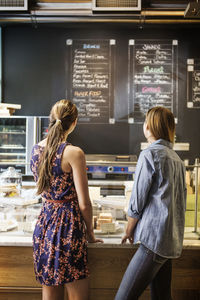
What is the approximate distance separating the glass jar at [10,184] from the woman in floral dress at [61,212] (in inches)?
28.1

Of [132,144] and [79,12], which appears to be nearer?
[79,12]

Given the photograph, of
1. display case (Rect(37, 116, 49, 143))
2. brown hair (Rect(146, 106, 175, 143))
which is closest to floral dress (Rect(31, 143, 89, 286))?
brown hair (Rect(146, 106, 175, 143))

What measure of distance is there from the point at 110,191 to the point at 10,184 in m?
1.08

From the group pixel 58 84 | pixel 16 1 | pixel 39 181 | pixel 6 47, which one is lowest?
pixel 39 181

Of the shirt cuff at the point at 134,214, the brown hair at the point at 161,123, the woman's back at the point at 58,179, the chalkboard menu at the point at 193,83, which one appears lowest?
the shirt cuff at the point at 134,214

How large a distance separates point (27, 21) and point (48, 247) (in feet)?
12.0

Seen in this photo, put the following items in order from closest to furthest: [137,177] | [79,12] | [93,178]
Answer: [137,177]
[79,12]
[93,178]

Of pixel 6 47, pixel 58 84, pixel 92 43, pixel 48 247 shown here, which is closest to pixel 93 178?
pixel 58 84

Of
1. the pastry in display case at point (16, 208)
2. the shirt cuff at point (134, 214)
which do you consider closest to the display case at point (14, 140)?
the pastry in display case at point (16, 208)

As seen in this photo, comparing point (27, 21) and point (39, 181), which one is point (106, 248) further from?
point (27, 21)

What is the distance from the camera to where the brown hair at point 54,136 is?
1.80 meters

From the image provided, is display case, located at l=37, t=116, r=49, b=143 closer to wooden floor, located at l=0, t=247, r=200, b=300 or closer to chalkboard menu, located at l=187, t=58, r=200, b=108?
chalkboard menu, located at l=187, t=58, r=200, b=108

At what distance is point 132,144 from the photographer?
5.15 meters

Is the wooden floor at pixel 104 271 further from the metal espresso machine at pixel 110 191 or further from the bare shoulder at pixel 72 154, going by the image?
the bare shoulder at pixel 72 154
